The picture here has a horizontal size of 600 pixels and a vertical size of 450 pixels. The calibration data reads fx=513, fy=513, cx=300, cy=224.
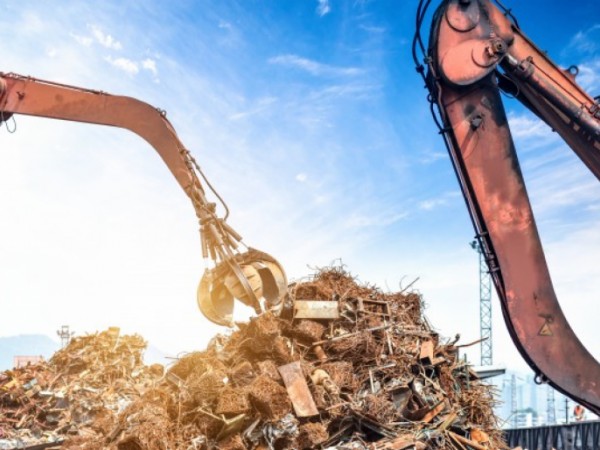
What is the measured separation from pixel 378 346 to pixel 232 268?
283cm

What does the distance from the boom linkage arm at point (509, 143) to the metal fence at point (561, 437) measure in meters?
11.5

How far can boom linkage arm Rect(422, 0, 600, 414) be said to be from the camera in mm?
5199

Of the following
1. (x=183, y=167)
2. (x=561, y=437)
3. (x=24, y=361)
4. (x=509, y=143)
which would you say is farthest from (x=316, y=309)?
(x=561, y=437)

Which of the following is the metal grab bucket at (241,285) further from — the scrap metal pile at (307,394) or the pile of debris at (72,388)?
the pile of debris at (72,388)

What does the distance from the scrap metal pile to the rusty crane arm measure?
3.09ft

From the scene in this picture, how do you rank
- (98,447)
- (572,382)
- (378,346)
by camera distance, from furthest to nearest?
(378,346) → (98,447) → (572,382)

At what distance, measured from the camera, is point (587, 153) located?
5.33 m

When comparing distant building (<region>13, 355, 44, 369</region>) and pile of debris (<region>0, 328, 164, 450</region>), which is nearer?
pile of debris (<region>0, 328, 164, 450</region>)

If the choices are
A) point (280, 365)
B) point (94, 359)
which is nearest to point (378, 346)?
point (280, 365)

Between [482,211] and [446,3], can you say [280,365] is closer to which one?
[482,211]

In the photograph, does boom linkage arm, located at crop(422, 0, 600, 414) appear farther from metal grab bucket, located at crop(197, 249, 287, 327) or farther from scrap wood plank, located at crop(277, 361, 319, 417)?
scrap wood plank, located at crop(277, 361, 319, 417)

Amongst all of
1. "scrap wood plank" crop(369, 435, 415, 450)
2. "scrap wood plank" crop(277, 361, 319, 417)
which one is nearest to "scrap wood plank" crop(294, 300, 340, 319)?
"scrap wood plank" crop(277, 361, 319, 417)

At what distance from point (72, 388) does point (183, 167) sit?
16.9 feet

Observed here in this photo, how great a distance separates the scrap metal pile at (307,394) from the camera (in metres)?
5.71
